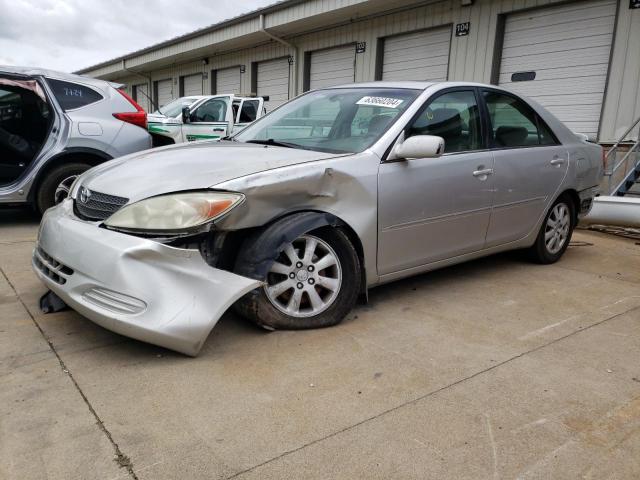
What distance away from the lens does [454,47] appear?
9.98m

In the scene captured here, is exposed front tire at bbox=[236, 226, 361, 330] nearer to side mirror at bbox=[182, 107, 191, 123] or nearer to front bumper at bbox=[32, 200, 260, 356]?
front bumper at bbox=[32, 200, 260, 356]

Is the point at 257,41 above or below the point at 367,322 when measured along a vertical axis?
above

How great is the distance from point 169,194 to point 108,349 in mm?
874

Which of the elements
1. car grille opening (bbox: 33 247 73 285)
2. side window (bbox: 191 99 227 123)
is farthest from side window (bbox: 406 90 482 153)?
side window (bbox: 191 99 227 123)

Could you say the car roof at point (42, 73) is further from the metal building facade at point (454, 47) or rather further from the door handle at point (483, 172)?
the metal building facade at point (454, 47)

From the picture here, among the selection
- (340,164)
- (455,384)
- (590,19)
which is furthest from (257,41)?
(455,384)

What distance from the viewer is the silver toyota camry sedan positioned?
99.9 inches

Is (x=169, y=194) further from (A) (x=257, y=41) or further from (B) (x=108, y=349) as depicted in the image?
(A) (x=257, y=41)

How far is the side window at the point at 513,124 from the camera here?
4.07 metres

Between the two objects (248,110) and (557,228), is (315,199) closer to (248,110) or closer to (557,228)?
(557,228)

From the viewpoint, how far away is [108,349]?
8.95 ft

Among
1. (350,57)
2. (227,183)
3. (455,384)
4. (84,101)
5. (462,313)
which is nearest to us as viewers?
(455,384)

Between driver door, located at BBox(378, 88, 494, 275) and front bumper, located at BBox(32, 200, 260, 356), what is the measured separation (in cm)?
107

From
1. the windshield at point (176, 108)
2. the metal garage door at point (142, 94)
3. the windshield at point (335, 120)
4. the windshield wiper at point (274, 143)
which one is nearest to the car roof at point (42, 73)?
the windshield at point (335, 120)
